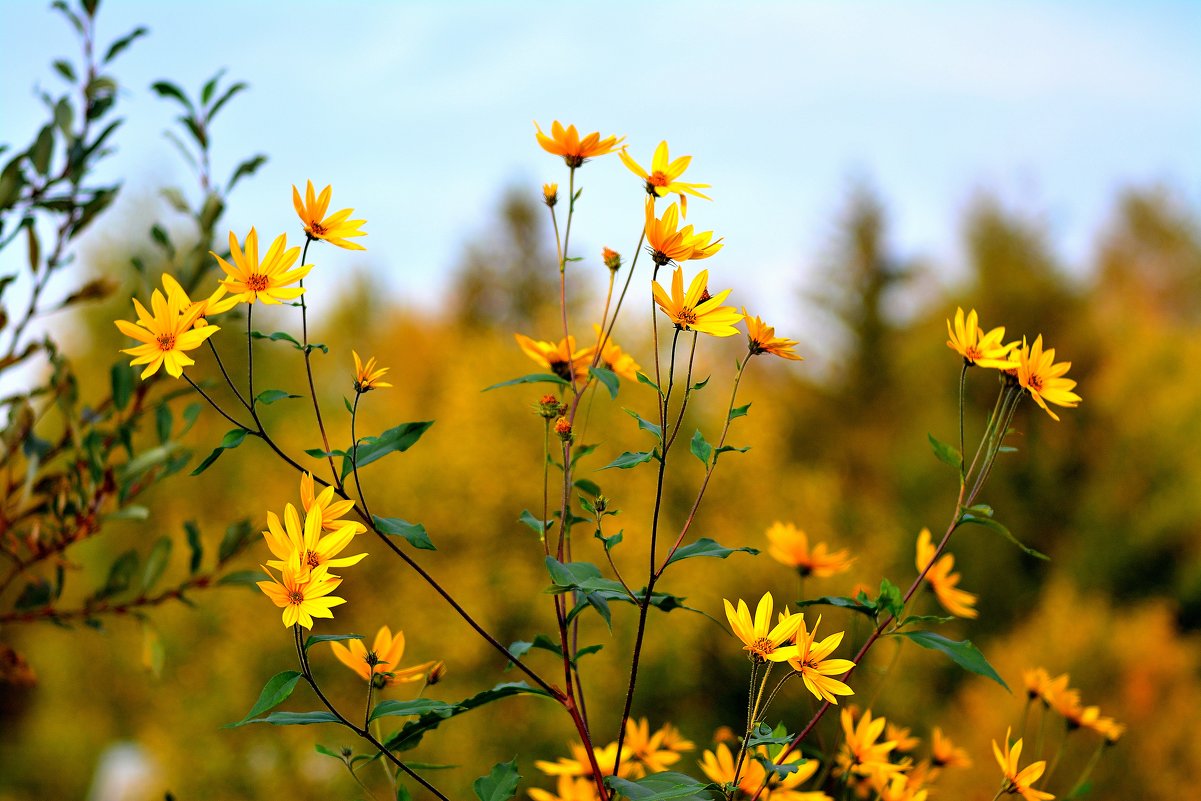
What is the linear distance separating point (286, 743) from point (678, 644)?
439cm

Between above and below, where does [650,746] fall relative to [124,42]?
below

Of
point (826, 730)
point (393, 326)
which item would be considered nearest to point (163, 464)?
point (826, 730)

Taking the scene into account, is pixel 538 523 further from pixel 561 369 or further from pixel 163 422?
pixel 163 422

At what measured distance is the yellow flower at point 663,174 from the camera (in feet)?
3.28

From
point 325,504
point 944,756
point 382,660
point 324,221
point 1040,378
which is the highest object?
point 324,221

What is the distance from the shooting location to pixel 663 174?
1005mm

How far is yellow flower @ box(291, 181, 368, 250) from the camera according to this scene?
0.89 metres

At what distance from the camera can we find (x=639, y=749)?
1194mm

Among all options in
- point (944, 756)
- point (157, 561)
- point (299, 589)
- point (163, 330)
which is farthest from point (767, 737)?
point (157, 561)

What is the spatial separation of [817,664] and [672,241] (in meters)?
0.41

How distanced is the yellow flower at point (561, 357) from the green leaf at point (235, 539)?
0.67 m

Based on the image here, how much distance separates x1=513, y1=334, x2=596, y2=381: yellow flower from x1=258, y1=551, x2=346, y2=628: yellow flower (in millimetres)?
348

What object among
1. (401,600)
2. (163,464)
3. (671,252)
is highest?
(671,252)

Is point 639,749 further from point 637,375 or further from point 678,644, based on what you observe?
point 678,644
